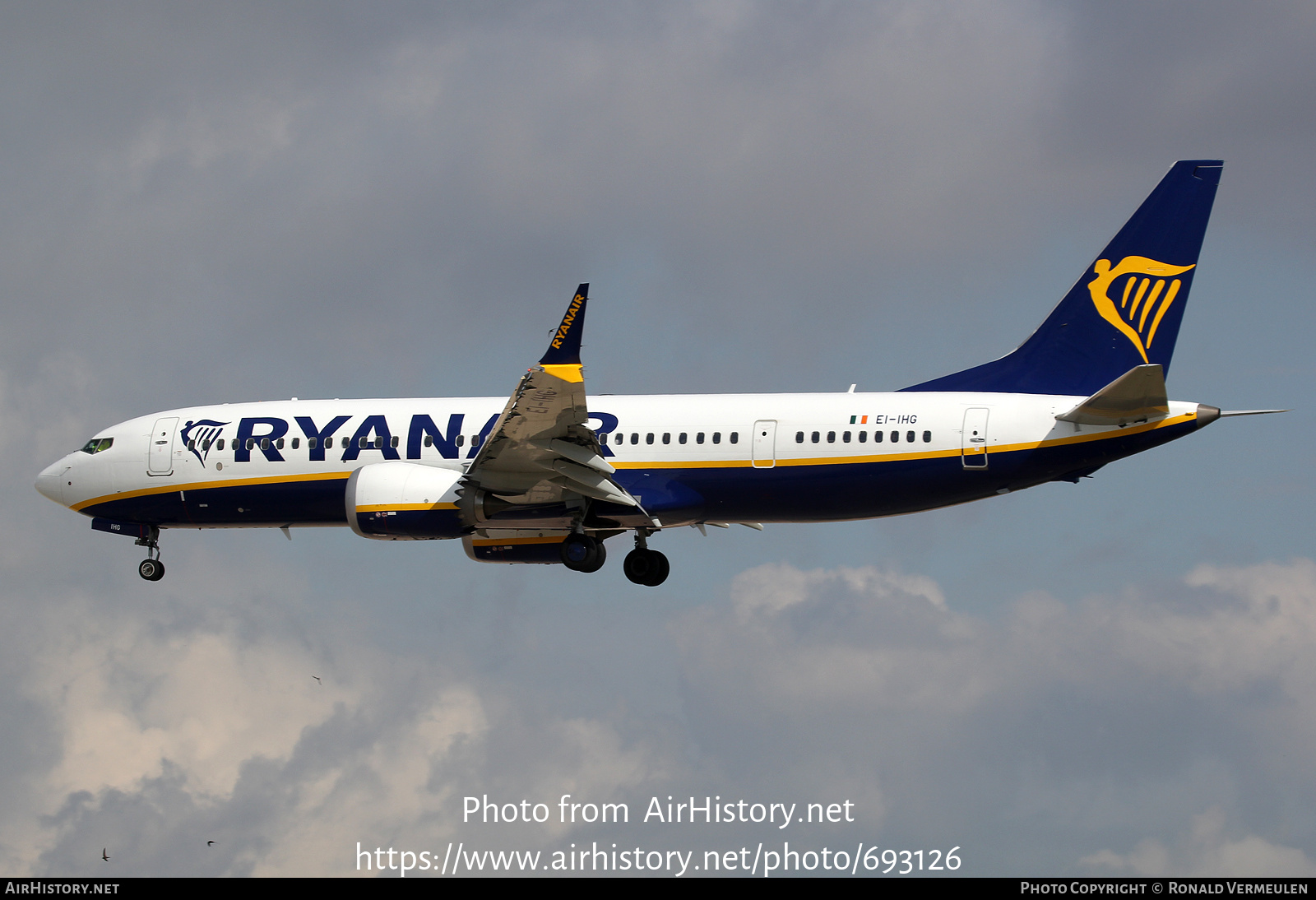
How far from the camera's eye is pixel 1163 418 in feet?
98.5

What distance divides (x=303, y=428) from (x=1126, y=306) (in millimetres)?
19468

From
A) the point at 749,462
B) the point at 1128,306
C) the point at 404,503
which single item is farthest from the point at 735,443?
the point at 1128,306

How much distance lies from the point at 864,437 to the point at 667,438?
4.43m

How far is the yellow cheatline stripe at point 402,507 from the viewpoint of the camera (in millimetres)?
32500

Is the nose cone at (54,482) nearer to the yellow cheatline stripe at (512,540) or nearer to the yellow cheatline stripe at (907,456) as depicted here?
the yellow cheatline stripe at (512,540)

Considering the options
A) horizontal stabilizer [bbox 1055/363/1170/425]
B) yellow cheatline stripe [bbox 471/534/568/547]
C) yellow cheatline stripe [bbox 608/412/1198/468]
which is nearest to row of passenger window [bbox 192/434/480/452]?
yellow cheatline stripe [bbox 471/534/568/547]

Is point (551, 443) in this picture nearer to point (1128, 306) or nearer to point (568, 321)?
point (568, 321)

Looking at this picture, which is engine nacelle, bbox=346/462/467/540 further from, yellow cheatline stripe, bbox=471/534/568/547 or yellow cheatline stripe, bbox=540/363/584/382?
yellow cheatline stripe, bbox=540/363/584/382

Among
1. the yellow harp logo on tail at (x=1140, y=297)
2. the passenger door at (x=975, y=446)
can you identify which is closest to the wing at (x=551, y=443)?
the passenger door at (x=975, y=446)

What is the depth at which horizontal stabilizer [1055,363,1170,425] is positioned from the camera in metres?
29.0

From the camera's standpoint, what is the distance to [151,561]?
37906 mm

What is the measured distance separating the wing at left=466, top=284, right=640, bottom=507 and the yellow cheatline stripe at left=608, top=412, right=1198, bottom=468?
118 cm

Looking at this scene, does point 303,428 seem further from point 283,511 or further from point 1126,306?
point 1126,306

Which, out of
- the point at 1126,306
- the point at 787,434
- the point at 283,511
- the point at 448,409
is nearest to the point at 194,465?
the point at 283,511
